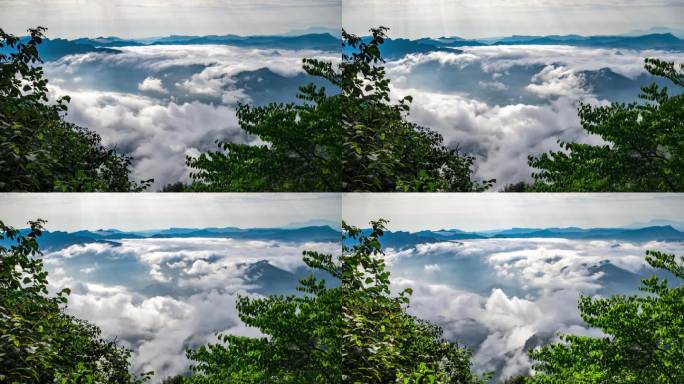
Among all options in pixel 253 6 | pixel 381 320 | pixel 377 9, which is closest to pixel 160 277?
Answer: pixel 381 320

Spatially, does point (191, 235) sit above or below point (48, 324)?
above

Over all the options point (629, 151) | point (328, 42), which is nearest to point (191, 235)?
point (328, 42)

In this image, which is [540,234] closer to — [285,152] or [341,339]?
[341,339]

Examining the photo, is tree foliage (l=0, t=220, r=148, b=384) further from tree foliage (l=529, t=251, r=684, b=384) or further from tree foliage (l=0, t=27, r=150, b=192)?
tree foliage (l=529, t=251, r=684, b=384)

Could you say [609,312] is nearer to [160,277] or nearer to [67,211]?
[160,277]

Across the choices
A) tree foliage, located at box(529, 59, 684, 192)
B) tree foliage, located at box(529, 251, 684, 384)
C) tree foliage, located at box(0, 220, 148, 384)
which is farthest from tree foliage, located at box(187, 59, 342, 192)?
tree foliage, located at box(529, 251, 684, 384)
